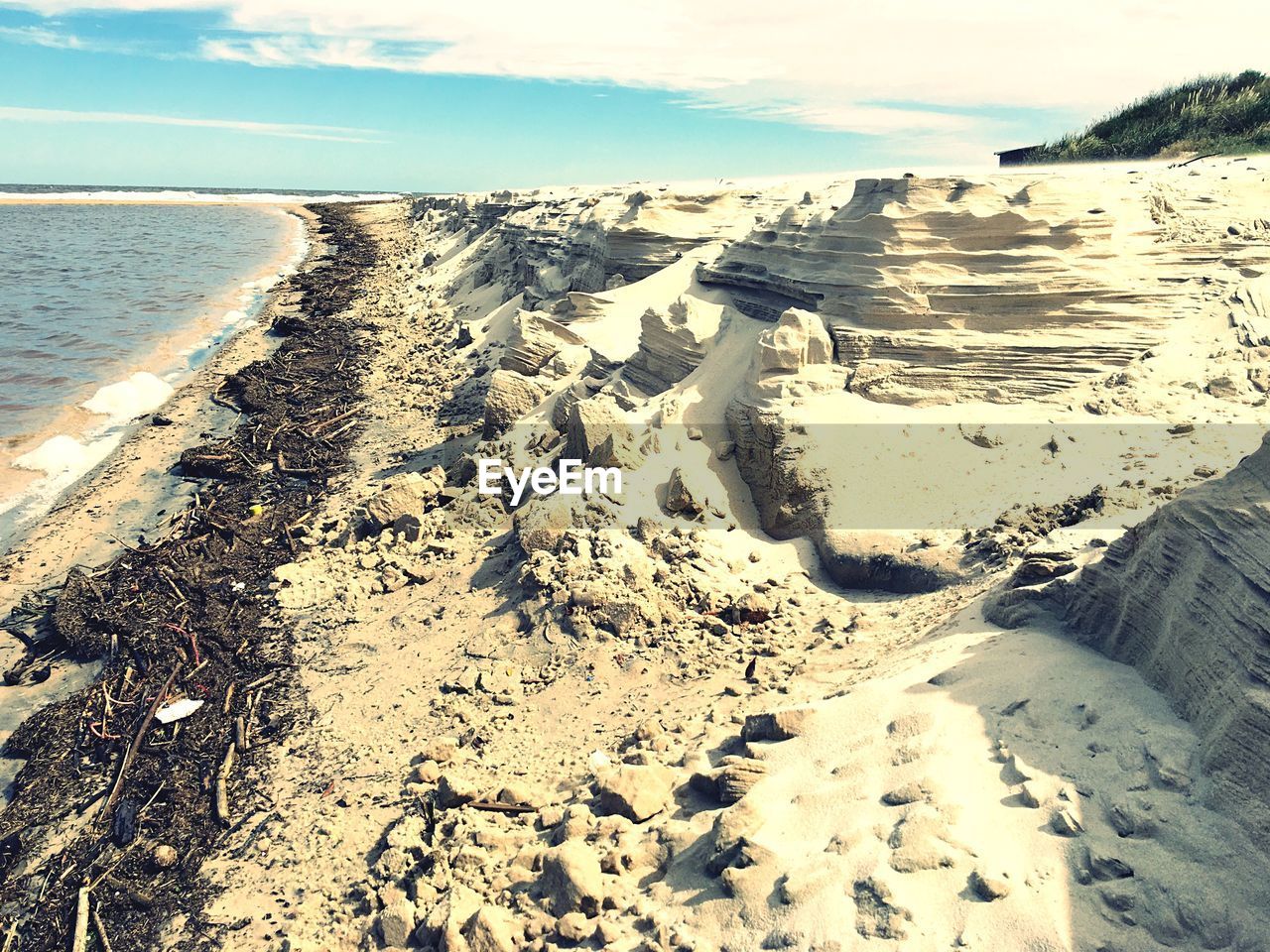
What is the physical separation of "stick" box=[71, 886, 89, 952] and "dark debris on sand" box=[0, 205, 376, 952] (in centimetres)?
4

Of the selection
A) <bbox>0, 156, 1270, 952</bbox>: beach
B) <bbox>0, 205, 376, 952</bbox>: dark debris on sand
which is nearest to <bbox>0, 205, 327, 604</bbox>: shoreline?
<bbox>0, 156, 1270, 952</bbox>: beach

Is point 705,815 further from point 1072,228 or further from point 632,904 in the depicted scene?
point 1072,228

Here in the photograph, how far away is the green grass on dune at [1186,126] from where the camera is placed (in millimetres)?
16875

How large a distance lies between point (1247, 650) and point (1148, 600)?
2.84ft

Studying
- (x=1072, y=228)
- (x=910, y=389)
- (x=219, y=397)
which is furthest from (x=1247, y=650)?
(x=219, y=397)

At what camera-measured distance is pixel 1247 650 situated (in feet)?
14.4

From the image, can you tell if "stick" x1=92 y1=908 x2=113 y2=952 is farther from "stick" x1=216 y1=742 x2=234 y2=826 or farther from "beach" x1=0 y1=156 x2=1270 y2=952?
"stick" x1=216 y1=742 x2=234 y2=826

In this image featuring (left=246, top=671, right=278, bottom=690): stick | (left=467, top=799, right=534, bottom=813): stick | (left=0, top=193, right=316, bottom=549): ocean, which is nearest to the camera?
(left=467, top=799, right=534, bottom=813): stick

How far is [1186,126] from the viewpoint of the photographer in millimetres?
17703

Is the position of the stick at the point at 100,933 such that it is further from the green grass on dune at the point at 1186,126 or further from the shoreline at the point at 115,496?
the green grass on dune at the point at 1186,126

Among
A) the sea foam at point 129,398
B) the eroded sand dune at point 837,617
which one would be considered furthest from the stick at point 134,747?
the sea foam at point 129,398

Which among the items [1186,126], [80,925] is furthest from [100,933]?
[1186,126]

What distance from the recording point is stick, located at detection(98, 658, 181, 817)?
7273mm

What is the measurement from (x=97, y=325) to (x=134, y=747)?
872 inches
